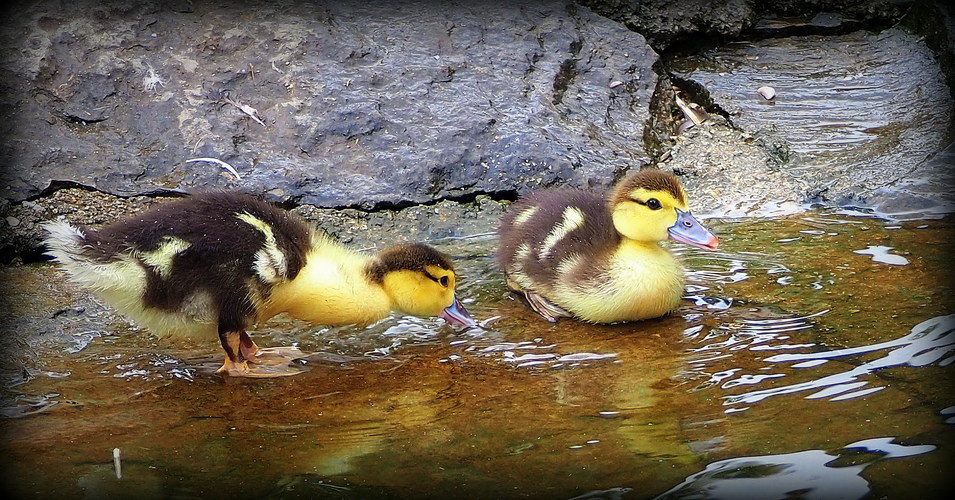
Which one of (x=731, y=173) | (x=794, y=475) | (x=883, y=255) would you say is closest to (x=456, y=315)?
(x=794, y=475)

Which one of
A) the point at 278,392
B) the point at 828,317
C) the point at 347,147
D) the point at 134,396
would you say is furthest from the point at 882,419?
the point at 347,147

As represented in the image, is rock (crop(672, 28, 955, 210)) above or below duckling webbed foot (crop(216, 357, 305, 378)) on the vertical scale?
above

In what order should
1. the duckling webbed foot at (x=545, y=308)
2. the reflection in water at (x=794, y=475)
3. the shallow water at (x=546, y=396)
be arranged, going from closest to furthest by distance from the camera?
1. the reflection in water at (x=794, y=475)
2. the shallow water at (x=546, y=396)
3. the duckling webbed foot at (x=545, y=308)

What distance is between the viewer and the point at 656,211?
4.40 m

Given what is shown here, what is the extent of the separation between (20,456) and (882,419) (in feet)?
8.28

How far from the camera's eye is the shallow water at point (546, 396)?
2885 mm

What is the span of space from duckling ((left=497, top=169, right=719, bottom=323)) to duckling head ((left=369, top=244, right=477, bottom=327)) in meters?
0.46

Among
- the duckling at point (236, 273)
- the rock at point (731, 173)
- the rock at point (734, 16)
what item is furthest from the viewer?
the rock at point (734, 16)

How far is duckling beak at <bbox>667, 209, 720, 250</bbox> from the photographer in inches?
172

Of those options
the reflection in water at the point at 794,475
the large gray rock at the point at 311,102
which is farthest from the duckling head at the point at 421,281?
the reflection in water at the point at 794,475

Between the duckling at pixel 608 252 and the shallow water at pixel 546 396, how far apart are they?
0.37ft

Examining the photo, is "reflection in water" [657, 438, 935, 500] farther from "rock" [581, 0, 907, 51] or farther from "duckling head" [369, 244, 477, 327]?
"rock" [581, 0, 907, 51]

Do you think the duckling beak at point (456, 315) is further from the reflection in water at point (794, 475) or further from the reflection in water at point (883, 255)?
the reflection in water at point (883, 255)

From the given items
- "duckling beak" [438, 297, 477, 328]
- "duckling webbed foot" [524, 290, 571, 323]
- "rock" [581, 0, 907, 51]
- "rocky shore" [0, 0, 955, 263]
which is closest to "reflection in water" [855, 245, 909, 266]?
"rocky shore" [0, 0, 955, 263]
